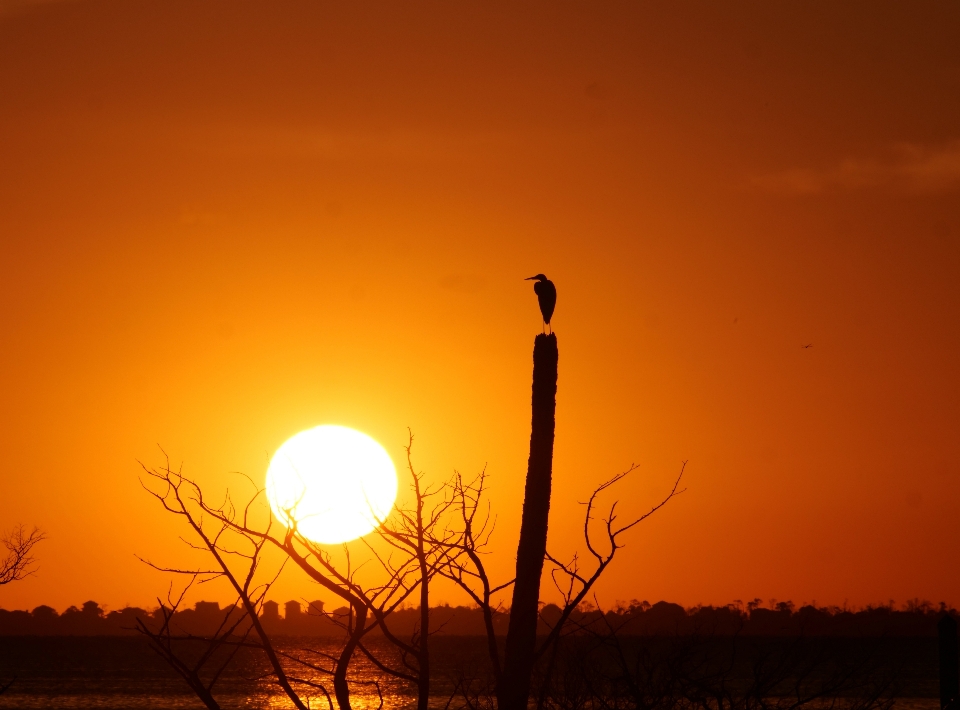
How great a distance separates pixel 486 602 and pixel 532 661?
0.92m

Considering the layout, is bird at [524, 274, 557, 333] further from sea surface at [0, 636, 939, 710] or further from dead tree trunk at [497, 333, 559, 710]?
sea surface at [0, 636, 939, 710]

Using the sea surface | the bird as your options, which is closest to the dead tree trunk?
the bird

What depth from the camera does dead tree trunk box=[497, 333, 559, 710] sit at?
8.61 metres

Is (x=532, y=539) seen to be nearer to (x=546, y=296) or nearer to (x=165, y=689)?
(x=546, y=296)

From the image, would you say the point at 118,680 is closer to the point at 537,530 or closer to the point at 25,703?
the point at 25,703

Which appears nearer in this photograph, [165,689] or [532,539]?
[532,539]

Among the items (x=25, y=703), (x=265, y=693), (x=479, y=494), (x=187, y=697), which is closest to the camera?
(x=479, y=494)

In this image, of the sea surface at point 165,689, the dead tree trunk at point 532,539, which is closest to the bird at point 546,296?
the dead tree trunk at point 532,539

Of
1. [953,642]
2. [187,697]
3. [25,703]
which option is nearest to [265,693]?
[187,697]

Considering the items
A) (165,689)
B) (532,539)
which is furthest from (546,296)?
(165,689)

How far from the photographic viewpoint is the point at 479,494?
835cm

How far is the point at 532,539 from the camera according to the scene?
28.9ft

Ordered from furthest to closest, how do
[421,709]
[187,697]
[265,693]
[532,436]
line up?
[265,693], [187,697], [532,436], [421,709]

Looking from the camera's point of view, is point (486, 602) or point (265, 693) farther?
point (265, 693)
